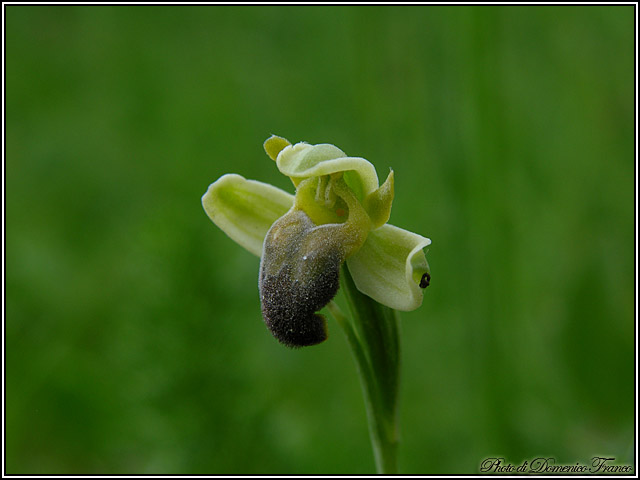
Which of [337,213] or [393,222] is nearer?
[337,213]

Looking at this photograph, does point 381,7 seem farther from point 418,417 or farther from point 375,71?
point 418,417

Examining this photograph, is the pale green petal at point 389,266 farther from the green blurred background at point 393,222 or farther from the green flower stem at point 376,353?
the green blurred background at point 393,222

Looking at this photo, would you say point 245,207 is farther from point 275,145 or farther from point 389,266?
point 389,266

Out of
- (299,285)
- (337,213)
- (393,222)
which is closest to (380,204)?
(337,213)

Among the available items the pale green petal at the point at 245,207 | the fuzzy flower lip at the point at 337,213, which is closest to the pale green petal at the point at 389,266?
the fuzzy flower lip at the point at 337,213

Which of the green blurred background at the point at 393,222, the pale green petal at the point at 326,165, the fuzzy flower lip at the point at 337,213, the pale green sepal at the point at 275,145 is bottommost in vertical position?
the green blurred background at the point at 393,222

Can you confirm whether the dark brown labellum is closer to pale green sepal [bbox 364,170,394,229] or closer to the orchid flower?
the orchid flower

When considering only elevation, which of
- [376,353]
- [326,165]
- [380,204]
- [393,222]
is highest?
[326,165]
